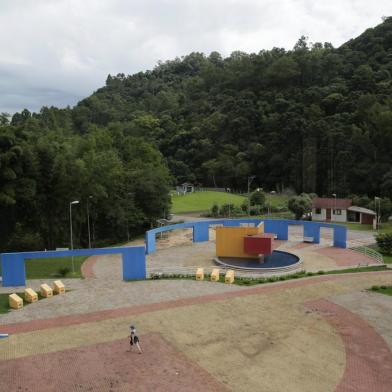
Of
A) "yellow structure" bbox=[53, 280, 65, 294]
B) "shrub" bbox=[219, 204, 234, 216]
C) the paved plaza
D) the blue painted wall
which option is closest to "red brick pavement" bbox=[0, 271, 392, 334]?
the paved plaza

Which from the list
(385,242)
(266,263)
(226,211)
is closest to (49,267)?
(266,263)

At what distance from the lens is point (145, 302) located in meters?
22.2

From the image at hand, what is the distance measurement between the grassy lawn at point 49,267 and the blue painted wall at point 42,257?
213 cm

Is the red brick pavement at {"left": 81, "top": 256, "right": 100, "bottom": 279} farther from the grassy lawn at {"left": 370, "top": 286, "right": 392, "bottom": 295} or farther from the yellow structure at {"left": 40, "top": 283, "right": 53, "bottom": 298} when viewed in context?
the grassy lawn at {"left": 370, "top": 286, "right": 392, "bottom": 295}

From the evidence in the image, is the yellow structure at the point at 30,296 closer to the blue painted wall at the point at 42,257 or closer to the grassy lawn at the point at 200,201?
the blue painted wall at the point at 42,257

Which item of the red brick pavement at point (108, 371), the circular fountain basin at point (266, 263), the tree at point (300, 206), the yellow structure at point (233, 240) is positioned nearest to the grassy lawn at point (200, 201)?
the tree at point (300, 206)

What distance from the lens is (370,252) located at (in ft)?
112

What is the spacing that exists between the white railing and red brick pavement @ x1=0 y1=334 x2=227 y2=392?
21.1 metres

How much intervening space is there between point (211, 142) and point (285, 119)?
1679 cm

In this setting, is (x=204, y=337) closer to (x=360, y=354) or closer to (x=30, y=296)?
(x=360, y=354)

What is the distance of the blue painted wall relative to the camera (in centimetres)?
2528

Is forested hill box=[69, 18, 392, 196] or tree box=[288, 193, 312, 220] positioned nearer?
tree box=[288, 193, 312, 220]

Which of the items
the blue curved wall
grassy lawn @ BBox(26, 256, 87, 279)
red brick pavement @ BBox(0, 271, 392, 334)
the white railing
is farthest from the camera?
the blue curved wall

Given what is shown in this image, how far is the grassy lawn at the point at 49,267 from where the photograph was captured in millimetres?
28188
